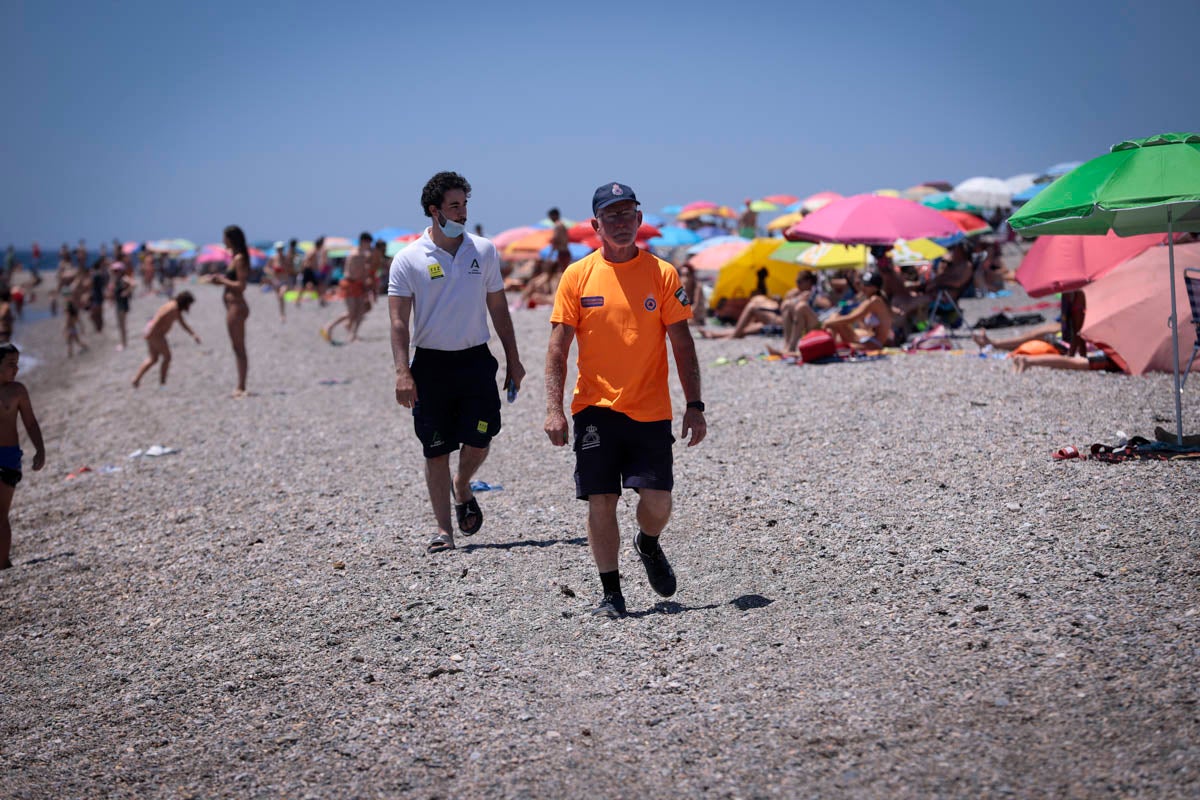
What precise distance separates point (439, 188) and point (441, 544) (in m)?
1.95

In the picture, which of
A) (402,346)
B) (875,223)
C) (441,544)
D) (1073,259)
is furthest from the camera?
(875,223)

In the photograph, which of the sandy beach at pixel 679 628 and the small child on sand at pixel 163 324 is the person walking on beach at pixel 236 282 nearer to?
the small child on sand at pixel 163 324

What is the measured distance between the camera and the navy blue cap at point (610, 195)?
13.2ft

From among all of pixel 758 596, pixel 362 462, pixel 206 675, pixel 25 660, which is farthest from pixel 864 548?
pixel 362 462

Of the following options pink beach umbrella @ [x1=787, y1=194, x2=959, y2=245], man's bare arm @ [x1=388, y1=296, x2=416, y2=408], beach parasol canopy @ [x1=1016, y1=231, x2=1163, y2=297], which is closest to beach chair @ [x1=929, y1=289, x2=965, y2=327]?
pink beach umbrella @ [x1=787, y1=194, x2=959, y2=245]

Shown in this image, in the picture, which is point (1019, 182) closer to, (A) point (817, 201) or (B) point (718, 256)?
(A) point (817, 201)

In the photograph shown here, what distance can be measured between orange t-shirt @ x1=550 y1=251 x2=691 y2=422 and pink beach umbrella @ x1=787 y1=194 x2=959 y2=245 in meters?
8.72

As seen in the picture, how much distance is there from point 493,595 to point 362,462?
4.21m

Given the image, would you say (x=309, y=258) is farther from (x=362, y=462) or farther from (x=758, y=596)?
(x=758, y=596)

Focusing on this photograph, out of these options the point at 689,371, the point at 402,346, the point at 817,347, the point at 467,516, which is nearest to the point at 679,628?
the point at 689,371

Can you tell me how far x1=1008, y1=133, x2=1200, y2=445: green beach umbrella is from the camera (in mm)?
5910

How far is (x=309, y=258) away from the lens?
33938 millimetres

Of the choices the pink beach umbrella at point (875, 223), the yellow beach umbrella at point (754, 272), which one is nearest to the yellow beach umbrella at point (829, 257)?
the pink beach umbrella at point (875, 223)

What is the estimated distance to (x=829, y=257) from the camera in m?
14.0
